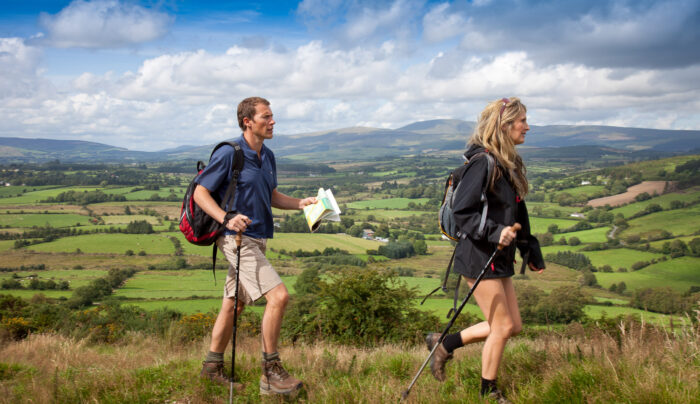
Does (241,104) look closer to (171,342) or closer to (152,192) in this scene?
(171,342)

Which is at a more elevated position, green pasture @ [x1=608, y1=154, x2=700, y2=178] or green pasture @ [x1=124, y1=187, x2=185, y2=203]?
green pasture @ [x1=608, y1=154, x2=700, y2=178]

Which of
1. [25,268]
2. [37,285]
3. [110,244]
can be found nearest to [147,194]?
[110,244]

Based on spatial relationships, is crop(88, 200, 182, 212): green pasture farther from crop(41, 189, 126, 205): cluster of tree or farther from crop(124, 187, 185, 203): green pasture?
crop(124, 187, 185, 203): green pasture

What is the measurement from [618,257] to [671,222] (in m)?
22.6

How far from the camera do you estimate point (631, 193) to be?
3642 inches

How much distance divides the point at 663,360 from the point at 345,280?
667 centimetres

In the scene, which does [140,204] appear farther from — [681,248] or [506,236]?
[506,236]

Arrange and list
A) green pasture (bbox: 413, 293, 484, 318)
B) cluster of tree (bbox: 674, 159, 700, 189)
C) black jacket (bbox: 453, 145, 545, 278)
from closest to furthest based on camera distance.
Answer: black jacket (bbox: 453, 145, 545, 278), green pasture (bbox: 413, 293, 484, 318), cluster of tree (bbox: 674, 159, 700, 189)

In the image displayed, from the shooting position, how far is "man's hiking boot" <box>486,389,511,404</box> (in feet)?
11.6

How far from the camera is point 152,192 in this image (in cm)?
10356

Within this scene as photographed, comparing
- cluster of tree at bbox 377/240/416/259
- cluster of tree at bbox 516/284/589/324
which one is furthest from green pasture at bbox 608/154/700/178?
cluster of tree at bbox 516/284/589/324

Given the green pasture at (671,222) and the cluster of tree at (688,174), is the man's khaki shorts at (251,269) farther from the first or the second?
the cluster of tree at (688,174)

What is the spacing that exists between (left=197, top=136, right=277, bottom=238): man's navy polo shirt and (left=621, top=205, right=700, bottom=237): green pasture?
74.1m

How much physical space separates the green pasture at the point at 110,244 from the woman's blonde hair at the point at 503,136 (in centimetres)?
5502
